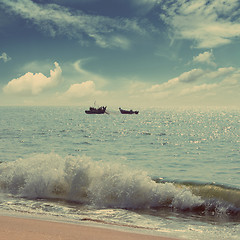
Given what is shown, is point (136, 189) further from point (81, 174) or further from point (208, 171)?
point (208, 171)

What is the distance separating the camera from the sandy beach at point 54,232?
5918mm

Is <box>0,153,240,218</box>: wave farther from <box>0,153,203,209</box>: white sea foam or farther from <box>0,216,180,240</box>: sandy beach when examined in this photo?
<box>0,216,180,240</box>: sandy beach

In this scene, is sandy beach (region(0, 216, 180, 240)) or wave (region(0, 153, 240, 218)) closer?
sandy beach (region(0, 216, 180, 240))

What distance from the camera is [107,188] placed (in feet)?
39.8

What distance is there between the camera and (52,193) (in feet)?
42.2

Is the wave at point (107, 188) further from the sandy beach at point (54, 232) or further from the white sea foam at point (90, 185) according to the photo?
the sandy beach at point (54, 232)

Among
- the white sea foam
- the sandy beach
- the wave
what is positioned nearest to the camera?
the sandy beach

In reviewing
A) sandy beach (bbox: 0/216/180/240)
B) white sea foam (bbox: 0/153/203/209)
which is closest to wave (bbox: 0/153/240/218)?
white sea foam (bbox: 0/153/203/209)

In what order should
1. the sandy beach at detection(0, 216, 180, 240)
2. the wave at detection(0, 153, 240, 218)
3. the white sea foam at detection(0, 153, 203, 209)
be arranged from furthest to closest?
the white sea foam at detection(0, 153, 203, 209) → the wave at detection(0, 153, 240, 218) → the sandy beach at detection(0, 216, 180, 240)

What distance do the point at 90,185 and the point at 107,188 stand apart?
1.08m

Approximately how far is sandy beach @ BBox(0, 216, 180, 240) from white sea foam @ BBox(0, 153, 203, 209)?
4316 millimetres

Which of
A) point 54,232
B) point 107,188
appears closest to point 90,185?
point 107,188

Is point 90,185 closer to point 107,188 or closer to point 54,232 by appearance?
point 107,188

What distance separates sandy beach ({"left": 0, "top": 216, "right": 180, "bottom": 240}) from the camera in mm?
5918
